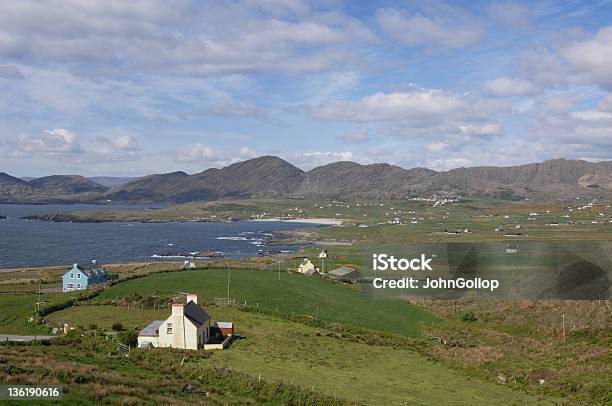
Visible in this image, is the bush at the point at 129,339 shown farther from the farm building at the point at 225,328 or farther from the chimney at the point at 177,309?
the farm building at the point at 225,328

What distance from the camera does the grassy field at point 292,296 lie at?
46.6m

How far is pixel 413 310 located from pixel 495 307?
785 cm

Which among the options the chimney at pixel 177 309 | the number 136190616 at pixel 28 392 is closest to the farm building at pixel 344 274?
the chimney at pixel 177 309

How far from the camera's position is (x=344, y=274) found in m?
78.2

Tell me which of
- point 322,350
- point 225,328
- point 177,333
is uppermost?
point 177,333

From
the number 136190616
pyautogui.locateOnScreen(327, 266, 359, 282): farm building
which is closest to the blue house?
pyautogui.locateOnScreen(327, 266, 359, 282): farm building

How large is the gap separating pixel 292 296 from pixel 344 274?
88.0 ft

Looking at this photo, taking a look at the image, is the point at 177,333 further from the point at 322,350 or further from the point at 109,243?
the point at 109,243

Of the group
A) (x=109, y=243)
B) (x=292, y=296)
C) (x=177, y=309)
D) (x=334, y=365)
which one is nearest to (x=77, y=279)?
(x=292, y=296)

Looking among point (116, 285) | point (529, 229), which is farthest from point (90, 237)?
point (529, 229)

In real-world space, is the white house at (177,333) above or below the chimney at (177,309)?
below

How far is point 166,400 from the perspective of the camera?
18594 mm

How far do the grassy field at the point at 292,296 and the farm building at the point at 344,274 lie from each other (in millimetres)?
12882

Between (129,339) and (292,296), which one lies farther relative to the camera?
(292,296)
